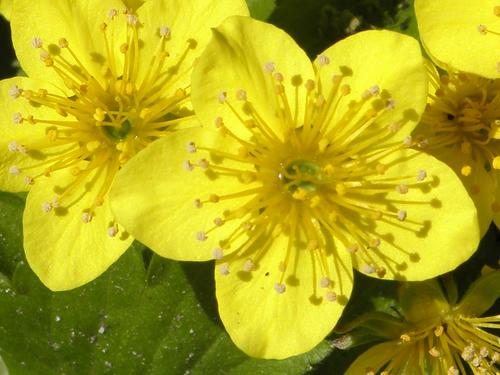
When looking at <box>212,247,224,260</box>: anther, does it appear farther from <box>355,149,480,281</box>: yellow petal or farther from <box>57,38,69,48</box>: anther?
<box>57,38,69,48</box>: anther

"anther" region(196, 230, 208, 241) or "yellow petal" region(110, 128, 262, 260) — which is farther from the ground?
"yellow petal" region(110, 128, 262, 260)

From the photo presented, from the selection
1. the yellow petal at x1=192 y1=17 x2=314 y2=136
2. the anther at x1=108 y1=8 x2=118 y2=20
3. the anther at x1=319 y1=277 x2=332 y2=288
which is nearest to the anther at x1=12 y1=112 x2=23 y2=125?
the anther at x1=108 y1=8 x2=118 y2=20

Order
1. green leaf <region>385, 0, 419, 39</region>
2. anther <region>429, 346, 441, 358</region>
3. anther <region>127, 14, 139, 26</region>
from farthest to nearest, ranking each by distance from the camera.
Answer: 1. green leaf <region>385, 0, 419, 39</region>
2. anther <region>429, 346, 441, 358</region>
3. anther <region>127, 14, 139, 26</region>

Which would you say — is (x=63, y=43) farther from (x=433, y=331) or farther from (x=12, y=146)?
(x=433, y=331)

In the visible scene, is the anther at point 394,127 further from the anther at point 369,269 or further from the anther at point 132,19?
the anther at point 132,19

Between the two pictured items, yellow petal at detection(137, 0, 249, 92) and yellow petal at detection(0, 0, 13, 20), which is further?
yellow petal at detection(0, 0, 13, 20)

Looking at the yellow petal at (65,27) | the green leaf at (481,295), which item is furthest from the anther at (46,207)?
the green leaf at (481,295)

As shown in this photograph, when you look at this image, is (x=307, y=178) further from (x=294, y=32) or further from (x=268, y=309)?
(x=294, y=32)

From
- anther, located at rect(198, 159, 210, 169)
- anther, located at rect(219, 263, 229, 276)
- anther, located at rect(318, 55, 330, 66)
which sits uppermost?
anther, located at rect(318, 55, 330, 66)
